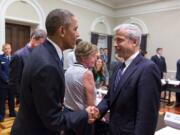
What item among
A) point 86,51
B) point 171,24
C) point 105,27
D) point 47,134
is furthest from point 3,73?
point 171,24

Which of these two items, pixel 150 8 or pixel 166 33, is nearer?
pixel 166 33

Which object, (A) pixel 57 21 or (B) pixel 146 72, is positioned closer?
(A) pixel 57 21

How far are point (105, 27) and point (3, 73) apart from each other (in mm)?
5632

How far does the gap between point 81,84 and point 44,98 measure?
2.45 ft

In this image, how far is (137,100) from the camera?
1.33m

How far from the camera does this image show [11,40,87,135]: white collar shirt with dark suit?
100 centimetres

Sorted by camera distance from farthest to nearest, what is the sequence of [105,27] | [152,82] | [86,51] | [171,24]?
1. [105,27]
2. [171,24]
3. [86,51]
4. [152,82]

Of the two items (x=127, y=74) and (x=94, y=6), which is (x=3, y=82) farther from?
(x=94, y=6)

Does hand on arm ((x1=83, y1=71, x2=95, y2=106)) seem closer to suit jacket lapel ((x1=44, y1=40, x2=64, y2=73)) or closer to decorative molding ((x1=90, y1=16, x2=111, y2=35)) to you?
suit jacket lapel ((x1=44, y1=40, x2=64, y2=73))

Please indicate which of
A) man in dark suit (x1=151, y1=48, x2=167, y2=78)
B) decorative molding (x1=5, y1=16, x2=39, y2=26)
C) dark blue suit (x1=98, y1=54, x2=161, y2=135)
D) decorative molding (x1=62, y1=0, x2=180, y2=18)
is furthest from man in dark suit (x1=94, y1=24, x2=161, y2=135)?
man in dark suit (x1=151, y1=48, x2=167, y2=78)

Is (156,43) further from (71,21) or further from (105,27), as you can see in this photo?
(71,21)

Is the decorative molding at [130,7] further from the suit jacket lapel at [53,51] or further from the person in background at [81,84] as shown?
the suit jacket lapel at [53,51]

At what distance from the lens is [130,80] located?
1.36 m

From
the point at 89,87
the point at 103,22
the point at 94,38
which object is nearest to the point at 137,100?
the point at 89,87
